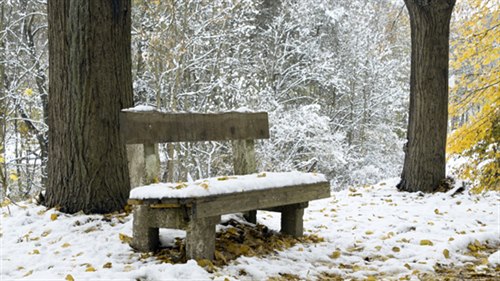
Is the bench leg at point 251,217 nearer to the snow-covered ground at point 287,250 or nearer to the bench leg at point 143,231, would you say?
the snow-covered ground at point 287,250

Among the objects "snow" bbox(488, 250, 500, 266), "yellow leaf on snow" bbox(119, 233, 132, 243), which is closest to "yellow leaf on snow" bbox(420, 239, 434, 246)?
"snow" bbox(488, 250, 500, 266)

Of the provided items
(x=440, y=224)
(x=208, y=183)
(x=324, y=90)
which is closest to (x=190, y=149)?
(x=324, y=90)

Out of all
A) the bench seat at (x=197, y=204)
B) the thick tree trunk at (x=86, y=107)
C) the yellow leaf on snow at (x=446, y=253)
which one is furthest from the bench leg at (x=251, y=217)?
the yellow leaf on snow at (x=446, y=253)

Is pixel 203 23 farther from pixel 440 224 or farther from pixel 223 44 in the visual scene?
pixel 440 224

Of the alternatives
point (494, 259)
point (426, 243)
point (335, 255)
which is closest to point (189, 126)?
point (335, 255)

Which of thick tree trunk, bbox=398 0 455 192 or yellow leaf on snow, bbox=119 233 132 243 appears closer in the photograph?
yellow leaf on snow, bbox=119 233 132 243

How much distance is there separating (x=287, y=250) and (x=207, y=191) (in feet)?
3.58

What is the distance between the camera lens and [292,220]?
4.64m

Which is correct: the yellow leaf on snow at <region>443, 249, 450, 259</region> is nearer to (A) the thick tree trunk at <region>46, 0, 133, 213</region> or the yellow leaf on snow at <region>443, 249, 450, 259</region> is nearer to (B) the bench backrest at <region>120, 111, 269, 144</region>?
(B) the bench backrest at <region>120, 111, 269, 144</region>

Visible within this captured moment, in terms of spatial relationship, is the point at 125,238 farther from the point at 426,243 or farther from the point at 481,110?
the point at 481,110

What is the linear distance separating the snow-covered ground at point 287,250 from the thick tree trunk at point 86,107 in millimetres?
240

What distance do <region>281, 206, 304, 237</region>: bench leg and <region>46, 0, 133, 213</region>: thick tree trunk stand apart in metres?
1.45

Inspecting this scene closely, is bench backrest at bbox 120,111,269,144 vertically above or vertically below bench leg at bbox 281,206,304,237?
above

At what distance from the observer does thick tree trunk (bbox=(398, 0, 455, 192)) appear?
289 inches
